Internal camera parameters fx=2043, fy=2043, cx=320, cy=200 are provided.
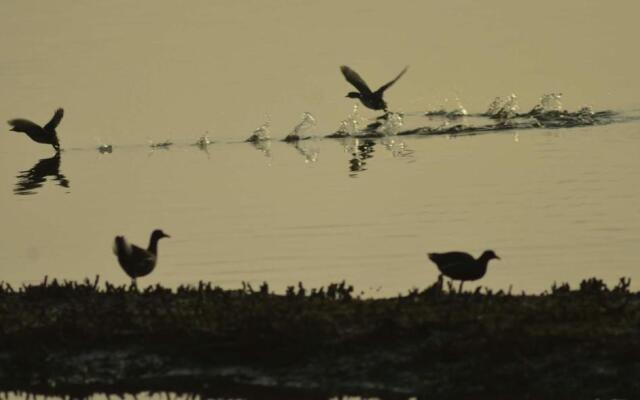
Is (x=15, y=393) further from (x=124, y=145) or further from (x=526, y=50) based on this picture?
(x=526, y=50)

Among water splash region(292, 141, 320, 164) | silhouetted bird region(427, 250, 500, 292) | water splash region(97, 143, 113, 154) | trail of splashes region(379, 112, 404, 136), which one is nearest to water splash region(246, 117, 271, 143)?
water splash region(292, 141, 320, 164)

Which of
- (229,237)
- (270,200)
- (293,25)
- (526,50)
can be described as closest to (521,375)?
(229,237)

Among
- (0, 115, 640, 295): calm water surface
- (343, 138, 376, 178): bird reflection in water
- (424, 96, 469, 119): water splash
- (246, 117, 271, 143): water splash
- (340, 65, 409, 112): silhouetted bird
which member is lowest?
(0, 115, 640, 295): calm water surface

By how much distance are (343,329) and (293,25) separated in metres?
63.4

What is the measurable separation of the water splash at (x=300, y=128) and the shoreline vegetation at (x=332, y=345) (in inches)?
941

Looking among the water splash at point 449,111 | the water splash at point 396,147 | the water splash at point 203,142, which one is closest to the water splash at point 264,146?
the water splash at point 203,142

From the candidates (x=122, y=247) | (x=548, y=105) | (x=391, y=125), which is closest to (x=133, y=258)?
(x=122, y=247)

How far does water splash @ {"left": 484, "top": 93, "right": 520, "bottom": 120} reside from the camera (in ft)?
146

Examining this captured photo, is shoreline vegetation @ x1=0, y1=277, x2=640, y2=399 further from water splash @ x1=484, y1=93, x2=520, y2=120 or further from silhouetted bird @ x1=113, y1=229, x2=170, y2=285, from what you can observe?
water splash @ x1=484, y1=93, x2=520, y2=120

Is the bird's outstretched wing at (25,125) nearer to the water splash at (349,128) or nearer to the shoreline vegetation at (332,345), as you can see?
the water splash at (349,128)

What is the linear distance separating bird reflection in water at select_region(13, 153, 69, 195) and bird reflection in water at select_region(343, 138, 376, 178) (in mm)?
5168

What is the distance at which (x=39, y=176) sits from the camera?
3884 cm

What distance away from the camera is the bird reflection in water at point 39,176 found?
1431 inches

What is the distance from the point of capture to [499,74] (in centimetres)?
5538
